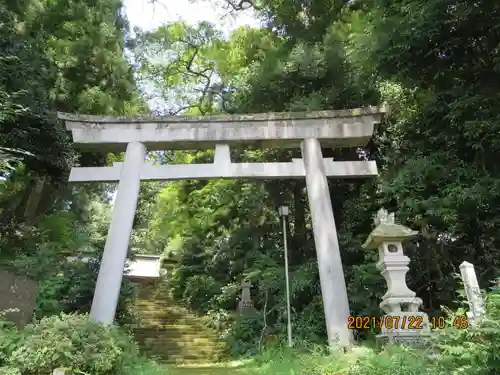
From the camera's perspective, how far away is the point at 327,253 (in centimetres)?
769

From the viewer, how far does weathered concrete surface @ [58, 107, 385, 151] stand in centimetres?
861

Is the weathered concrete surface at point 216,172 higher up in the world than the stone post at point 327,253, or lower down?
higher up

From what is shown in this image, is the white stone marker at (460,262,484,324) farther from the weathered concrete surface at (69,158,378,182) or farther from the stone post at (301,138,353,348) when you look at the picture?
the weathered concrete surface at (69,158,378,182)

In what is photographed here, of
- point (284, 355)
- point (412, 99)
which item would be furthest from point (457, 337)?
point (412, 99)

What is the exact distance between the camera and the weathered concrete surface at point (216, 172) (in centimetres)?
835

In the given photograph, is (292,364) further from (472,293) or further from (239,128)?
(239,128)

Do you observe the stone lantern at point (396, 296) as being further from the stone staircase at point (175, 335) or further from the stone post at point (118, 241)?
the stone staircase at point (175, 335)

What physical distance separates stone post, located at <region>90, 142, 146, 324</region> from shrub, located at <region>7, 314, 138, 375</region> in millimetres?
1149

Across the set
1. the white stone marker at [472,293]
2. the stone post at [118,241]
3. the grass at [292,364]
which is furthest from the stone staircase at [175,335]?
the white stone marker at [472,293]

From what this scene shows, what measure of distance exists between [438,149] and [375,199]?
186 cm

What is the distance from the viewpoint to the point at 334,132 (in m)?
8.70

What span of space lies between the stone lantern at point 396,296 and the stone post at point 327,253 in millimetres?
712

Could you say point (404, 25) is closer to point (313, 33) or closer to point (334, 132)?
point (334, 132)

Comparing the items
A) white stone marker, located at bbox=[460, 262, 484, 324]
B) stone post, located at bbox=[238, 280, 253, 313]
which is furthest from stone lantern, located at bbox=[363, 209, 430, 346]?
stone post, located at bbox=[238, 280, 253, 313]
